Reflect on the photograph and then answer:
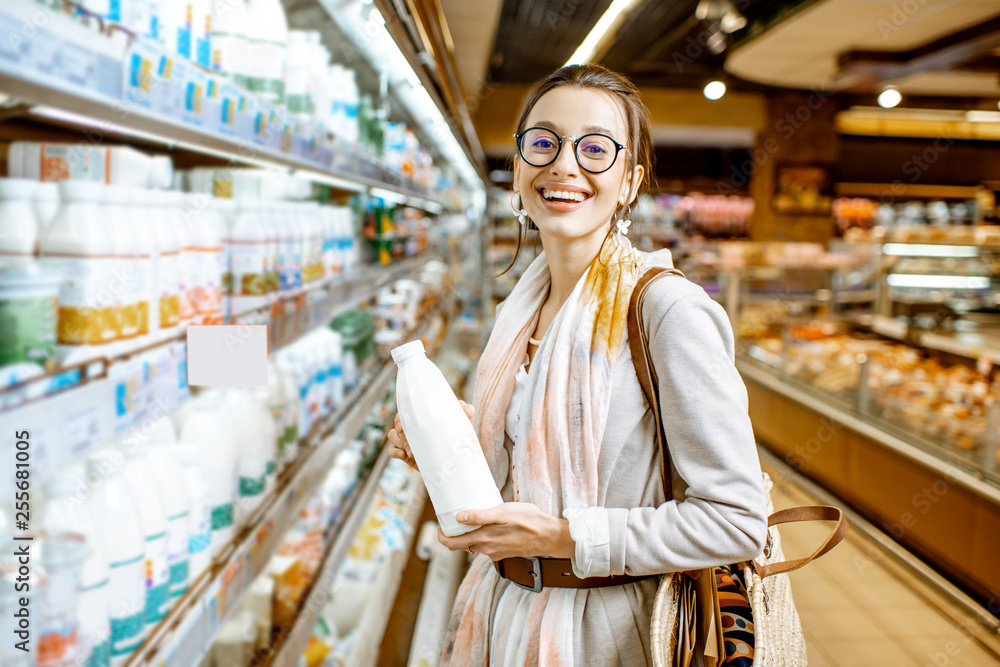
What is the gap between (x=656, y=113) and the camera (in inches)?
435

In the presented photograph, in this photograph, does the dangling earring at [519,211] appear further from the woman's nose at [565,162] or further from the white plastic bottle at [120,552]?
the white plastic bottle at [120,552]

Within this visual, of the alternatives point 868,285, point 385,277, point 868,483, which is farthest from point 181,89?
point 868,285

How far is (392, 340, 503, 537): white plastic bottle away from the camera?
99cm

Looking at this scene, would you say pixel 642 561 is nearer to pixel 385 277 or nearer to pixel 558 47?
pixel 385 277

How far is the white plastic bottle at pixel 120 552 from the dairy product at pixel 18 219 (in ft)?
1.19

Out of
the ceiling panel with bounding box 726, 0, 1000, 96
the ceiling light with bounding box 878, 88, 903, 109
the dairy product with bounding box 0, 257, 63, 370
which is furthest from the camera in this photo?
the ceiling light with bounding box 878, 88, 903, 109

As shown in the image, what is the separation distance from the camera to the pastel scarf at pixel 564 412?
103cm

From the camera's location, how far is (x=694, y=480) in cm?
96

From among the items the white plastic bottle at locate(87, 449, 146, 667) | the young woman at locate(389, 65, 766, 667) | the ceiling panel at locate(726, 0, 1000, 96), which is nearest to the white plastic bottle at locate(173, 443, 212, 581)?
the white plastic bottle at locate(87, 449, 146, 667)

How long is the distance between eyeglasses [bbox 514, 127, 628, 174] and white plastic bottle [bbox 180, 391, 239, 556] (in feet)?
2.72

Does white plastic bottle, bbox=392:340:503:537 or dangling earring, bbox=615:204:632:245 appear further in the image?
dangling earring, bbox=615:204:632:245

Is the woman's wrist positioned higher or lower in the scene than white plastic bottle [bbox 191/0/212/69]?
lower

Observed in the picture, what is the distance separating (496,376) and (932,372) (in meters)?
3.73

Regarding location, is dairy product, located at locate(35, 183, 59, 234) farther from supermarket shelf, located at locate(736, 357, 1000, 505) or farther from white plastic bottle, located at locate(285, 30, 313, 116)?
supermarket shelf, located at locate(736, 357, 1000, 505)
